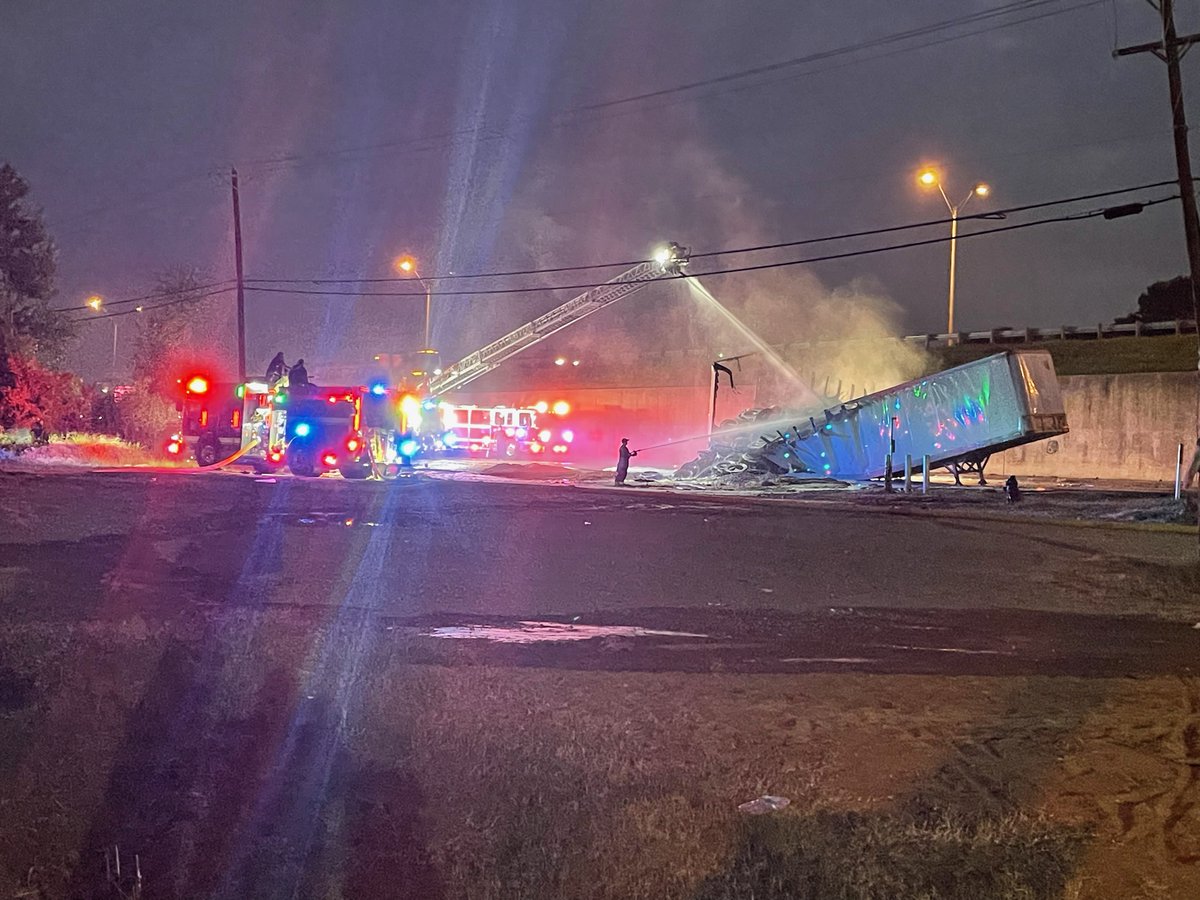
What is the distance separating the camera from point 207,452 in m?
22.7

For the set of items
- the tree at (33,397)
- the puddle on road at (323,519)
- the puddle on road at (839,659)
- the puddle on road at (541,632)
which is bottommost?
the puddle on road at (839,659)

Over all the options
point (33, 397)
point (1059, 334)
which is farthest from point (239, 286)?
point (1059, 334)

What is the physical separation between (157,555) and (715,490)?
1450 centimetres

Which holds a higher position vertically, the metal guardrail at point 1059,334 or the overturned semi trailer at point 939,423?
the metal guardrail at point 1059,334

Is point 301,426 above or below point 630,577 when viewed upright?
above

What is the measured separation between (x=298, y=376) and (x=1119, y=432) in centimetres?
2648

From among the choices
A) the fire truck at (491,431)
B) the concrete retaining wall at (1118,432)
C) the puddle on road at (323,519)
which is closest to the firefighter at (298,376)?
the puddle on road at (323,519)

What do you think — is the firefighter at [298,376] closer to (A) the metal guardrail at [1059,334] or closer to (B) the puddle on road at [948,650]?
(B) the puddle on road at [948,650]

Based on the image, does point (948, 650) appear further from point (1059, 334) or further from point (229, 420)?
point (1059, 334)

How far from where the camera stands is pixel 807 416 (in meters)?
25.7

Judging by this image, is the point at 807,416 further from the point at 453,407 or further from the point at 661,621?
the point at 661,621

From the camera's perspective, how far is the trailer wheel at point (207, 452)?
22.4m

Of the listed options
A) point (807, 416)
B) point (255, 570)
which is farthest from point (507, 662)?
point (807, 416)

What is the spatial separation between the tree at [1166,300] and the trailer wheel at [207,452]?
2069 inches
